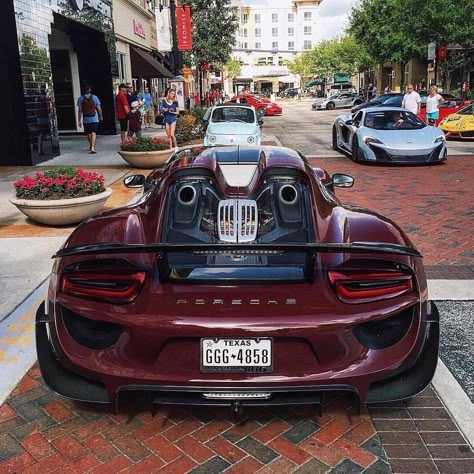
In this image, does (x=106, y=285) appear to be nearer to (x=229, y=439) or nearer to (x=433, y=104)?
(x=229, y=439)

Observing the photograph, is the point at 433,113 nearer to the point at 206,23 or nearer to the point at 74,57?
the point at 74,57

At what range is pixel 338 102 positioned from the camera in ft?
158

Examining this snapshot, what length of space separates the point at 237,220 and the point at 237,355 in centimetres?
100

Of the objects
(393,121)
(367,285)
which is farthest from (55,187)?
(393,121)

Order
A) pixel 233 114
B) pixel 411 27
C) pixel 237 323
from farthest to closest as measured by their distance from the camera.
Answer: pixel 411 27 → pixel 233 114 → pixel 237 323

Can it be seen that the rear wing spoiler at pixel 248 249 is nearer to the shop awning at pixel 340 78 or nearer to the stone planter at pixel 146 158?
the stone planter at pixel 146 158

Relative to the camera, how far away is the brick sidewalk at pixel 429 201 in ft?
19.9

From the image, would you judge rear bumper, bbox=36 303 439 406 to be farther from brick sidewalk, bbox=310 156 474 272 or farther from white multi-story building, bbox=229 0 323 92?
white multi-story building, bbox=229 0 323 92

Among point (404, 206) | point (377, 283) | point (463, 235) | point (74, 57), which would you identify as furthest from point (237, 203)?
point (74, 57)

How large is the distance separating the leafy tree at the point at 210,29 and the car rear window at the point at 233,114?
62.6 feet

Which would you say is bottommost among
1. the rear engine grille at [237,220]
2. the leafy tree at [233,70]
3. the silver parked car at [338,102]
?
the silver parked car at [338,102]

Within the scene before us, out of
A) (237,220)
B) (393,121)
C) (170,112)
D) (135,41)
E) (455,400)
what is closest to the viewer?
(455,400)

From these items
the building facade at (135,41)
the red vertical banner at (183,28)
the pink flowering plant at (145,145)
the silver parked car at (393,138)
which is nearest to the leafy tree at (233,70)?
the building facade at (135,41)

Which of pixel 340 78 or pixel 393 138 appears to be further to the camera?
pixel 340 78
